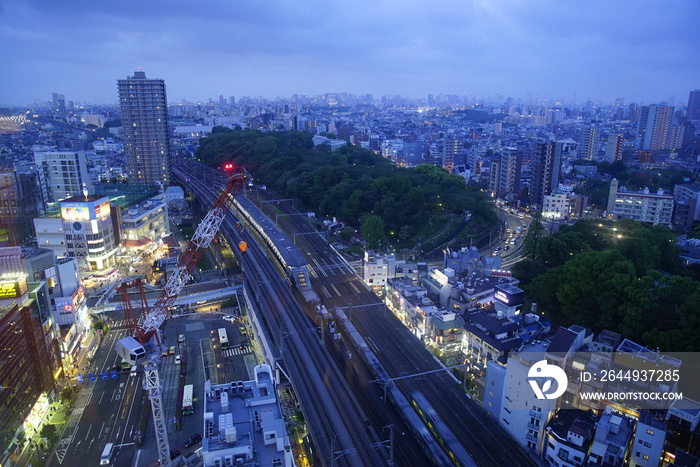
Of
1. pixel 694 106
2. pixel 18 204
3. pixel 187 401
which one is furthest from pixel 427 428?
pixel 694 106

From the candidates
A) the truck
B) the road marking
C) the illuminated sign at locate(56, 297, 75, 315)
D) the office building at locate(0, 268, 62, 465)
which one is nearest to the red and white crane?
the truck

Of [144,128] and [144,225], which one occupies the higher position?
[144,128]

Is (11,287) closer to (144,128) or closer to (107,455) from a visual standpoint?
(107,455)

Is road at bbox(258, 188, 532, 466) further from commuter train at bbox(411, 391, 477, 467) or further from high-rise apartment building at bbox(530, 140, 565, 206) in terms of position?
high-rise apartment building at bbox(530, 140, 565, 206)

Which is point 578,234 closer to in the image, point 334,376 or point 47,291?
point 334,376

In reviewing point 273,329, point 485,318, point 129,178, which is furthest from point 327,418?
point 129,178

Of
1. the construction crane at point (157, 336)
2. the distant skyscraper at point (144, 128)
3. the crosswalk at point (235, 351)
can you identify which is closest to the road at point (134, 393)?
the crosswalk at point (235, 351)
